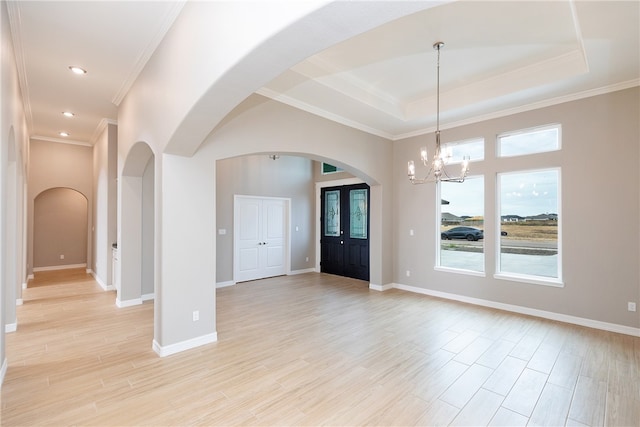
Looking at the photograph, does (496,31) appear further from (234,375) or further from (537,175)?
(234,375)

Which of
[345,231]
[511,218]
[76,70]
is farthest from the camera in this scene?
[345,231]

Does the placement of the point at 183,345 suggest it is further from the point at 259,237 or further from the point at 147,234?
the point at 259,237

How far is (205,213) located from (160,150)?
2.84ft

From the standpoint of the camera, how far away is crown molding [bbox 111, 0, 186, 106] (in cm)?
283

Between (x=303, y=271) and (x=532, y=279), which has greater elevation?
(x=532, y=279)

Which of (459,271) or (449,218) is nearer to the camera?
(459,271)

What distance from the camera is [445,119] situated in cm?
550

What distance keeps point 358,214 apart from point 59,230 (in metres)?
8.66

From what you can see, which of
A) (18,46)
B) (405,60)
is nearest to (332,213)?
(405,60)

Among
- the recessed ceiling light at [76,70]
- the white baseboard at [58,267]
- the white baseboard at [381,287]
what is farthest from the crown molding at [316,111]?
the white baseboard at [58,267]

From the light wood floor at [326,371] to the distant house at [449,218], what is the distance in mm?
1689

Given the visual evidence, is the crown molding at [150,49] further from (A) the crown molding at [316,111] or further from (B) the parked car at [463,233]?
(B) the parked car at [463,233]

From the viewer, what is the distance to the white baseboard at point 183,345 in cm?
339

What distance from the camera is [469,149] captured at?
564 cm
